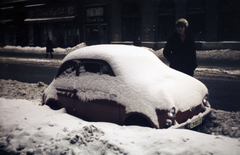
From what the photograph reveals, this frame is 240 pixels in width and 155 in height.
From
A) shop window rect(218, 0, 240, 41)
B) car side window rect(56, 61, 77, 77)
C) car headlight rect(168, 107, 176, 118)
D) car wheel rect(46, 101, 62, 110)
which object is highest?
shop window rect(218, 0, 240, 41)

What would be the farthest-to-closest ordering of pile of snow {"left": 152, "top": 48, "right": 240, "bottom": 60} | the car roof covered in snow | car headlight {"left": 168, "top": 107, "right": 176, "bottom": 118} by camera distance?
pile of snow {"left": 152, "top": 48, "right": 240, "bottom": 60} → the car roof covered in snow → car headlight {"left": 168, "top": 107, "right": 176, "bottom": 118}

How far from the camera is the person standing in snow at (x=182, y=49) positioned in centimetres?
541

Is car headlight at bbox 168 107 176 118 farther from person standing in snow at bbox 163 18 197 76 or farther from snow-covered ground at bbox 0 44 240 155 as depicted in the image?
person standing in snow at bbox 163 18 197 76

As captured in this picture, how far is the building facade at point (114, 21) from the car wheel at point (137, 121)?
19081 mm

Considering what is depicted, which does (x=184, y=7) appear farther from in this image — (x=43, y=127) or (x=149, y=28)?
(x=43, y=127)

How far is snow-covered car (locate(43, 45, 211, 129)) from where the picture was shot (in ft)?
12.2

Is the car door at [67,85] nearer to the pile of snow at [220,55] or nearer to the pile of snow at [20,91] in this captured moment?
the pile of snow at [20,91]

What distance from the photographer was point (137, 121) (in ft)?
12.7

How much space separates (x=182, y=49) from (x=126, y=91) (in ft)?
7.07

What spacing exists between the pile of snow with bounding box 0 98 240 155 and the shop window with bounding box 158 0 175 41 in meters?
21.8

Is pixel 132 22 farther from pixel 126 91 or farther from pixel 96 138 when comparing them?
pixel 96 138

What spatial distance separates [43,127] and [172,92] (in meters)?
2.07

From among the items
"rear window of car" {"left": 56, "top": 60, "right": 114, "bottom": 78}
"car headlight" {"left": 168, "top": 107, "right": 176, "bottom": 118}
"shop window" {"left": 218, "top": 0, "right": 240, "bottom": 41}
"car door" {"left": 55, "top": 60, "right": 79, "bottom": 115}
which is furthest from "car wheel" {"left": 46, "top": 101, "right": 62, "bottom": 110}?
"shop window" {"left": 218, "top": 0, "right": 240, "bottom": 41}

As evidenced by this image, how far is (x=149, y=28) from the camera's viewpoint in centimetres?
2533
